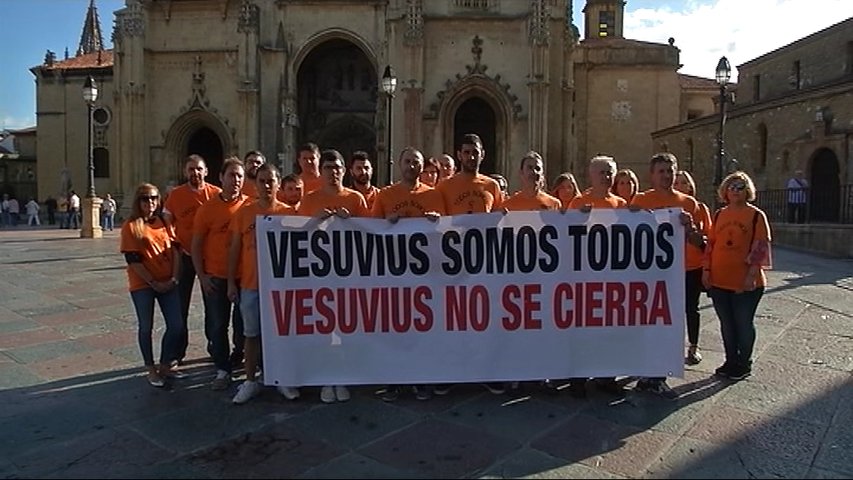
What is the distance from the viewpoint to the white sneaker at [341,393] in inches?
187

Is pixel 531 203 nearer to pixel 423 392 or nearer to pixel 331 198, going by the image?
pixel 331 198

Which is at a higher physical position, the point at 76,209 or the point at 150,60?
the point at 150,60

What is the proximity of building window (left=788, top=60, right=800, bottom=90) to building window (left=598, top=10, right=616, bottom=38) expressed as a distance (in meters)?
18.5

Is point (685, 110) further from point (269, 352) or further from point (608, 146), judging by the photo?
point (269, 352)

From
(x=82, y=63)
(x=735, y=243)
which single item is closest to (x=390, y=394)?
(x=735, y=243)

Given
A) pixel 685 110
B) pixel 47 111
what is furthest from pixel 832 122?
pixel 47 111

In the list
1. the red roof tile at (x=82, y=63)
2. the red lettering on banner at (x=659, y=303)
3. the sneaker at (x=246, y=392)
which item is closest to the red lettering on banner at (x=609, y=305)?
the red lettering on banner at (x=659, y=303)

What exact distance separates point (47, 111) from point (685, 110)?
4229 cm

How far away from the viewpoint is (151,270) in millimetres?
5000

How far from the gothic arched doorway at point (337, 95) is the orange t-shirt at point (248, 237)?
87.8 feet

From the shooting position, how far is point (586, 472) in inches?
139

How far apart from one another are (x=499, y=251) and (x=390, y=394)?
1.47m

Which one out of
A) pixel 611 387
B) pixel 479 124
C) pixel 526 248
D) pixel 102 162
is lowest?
pixel 611 387

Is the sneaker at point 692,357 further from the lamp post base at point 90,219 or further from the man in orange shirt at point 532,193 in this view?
the lamp post base at point 90,219
